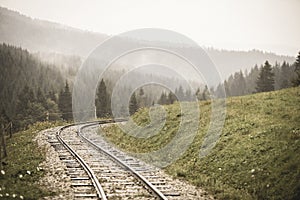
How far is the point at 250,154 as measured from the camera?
1321cm

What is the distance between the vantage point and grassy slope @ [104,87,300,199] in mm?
10742

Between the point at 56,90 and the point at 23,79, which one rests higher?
the point at 23,79

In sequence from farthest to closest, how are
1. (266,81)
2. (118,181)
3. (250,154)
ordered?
(266,81) → (250,154) → (118,181)

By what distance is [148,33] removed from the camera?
80.0ft

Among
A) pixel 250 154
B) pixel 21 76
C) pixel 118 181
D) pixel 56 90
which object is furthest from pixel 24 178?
pixel 21 76

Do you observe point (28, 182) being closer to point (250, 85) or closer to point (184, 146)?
point (184, 146)

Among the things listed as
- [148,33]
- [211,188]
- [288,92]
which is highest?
[148,33]

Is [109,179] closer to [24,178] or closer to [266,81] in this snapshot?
[24,178]

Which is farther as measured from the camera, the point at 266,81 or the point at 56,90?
the point at 56,90

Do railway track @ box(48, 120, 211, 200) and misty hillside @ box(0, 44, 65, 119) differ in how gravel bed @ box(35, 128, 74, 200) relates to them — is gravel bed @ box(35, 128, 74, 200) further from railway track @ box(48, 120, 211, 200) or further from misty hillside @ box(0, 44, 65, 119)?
misty hillside @ box(0, 44, 65, 119)

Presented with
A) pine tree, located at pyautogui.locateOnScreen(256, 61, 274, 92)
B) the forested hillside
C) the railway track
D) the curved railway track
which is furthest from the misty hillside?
the railway track

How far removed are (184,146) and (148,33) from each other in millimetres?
10398

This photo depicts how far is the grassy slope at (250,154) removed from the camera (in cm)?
1074

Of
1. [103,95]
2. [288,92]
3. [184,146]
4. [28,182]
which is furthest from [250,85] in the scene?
[28,182]
